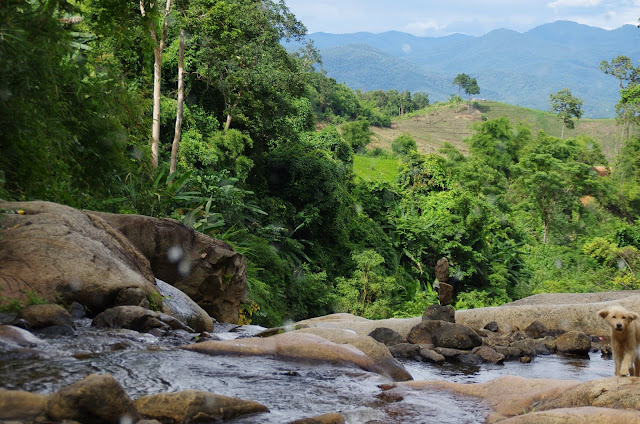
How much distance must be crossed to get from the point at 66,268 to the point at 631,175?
184 feet

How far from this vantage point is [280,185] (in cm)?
2891

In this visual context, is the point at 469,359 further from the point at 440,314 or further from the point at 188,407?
the point at 188,407

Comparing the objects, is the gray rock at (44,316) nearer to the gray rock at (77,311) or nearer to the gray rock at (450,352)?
the gray rock at (77,311)

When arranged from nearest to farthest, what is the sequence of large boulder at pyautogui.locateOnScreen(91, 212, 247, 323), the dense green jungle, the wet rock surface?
the wet rock surface, the dense green jungle, large boulder at pyautogui.locateOnScreen(91, 212, 247, 323)

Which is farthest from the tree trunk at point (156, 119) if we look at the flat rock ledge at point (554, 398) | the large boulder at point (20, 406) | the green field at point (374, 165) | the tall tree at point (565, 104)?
the tall tree at point (565, 104)

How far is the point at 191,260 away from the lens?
39.5ft

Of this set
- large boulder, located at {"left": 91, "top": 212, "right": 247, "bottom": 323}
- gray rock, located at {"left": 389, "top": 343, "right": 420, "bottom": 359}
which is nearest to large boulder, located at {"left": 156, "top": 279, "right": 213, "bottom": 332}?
large boulder, located at {"left": 91, "top": 212, "right": 247, "bottom": 323}

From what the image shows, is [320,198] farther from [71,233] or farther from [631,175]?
[631,175]

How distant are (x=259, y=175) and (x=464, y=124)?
84285 mm

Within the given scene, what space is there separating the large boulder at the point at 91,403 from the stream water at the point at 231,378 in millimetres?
845

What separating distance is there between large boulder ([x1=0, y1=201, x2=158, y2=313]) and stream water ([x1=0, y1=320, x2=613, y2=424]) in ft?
1.71

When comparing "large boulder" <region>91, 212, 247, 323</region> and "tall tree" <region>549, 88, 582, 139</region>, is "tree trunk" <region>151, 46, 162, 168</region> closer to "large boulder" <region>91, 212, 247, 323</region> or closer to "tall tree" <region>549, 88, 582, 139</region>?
"large boulder" <region>91, 212, 247, 323</region>

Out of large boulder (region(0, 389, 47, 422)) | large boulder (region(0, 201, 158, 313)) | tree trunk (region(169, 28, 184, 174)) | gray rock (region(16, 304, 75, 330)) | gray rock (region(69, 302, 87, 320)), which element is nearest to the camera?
large boulder (region(0, 389, 47, 422))

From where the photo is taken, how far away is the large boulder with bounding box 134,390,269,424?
15.3ft
